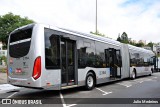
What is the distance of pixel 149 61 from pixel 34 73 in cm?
1816

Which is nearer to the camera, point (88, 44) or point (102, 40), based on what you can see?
point (88, 44)

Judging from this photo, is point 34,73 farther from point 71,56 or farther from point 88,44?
point 88,44

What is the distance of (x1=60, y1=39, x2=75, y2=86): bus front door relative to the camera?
407 inches

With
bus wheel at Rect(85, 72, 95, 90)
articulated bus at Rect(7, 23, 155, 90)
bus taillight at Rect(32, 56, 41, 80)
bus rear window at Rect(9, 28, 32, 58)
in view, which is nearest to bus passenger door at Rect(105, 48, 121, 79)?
articulated bus at Rect(7, 23, 155, 90)

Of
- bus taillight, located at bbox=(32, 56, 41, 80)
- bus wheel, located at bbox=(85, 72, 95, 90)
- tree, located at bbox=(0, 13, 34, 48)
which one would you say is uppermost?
tree, located at bbox=(0, 13, 34, 48)

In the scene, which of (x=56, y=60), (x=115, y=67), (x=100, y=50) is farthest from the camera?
(x=115, y=67)

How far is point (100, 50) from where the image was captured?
44.9ft

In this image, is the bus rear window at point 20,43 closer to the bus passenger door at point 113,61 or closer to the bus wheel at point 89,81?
the bus wheel at point 89,81

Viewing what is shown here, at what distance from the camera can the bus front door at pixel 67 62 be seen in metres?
10.3

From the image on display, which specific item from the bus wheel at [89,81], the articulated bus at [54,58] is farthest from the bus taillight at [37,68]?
the bus wheel at [89,81]


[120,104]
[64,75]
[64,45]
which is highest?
[64,45]

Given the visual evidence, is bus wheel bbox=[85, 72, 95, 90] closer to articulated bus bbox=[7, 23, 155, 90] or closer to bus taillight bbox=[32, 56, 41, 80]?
articulated bus bbox=[7, 23, 155, 90]

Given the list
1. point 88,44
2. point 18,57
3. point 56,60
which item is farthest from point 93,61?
point 18,57

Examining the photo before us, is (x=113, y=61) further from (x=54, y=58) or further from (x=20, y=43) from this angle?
(x=20, y=43)
